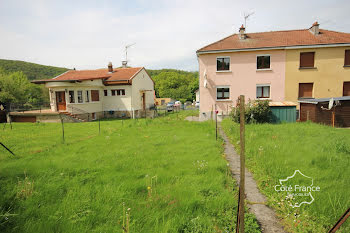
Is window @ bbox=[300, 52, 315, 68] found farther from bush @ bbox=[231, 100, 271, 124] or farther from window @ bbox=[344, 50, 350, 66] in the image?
bush @ bbox=[231, 100, 271, 124]

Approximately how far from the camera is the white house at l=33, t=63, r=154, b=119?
20.5m

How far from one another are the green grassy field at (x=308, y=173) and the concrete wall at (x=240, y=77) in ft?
36.7

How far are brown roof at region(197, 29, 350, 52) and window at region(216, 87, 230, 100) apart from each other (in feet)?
13.5

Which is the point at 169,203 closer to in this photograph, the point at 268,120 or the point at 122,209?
the point at 122,209

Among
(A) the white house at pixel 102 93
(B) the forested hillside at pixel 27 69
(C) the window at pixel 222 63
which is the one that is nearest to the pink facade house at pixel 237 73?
(C) the window at pixel 222 63

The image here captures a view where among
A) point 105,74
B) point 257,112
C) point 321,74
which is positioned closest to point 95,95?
point 105,74

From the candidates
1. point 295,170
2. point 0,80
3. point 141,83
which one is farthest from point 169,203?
point 0,80

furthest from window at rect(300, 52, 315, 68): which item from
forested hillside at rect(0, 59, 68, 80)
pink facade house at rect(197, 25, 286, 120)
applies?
forested hillside at rect(0, 59, 68, 80)

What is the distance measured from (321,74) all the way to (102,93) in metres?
25.2

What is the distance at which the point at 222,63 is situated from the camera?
19328mm

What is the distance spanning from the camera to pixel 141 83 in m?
27.3

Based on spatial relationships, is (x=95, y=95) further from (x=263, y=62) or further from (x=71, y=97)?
(x=263, y=62)

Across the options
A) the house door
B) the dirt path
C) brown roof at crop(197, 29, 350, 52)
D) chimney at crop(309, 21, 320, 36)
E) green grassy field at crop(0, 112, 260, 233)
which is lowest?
the dirt path

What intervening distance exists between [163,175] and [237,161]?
3192mm
